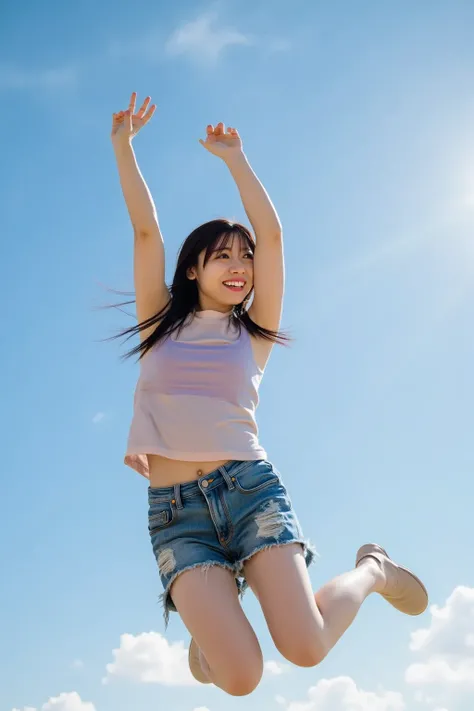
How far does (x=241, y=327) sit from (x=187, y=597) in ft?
5.97

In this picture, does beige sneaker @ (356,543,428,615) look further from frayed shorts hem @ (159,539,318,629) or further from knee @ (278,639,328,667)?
knee @ (278,639,328,667)

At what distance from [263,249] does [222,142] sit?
0.97 metres

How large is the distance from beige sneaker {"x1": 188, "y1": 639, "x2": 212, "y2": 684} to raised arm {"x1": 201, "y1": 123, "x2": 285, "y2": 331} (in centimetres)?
219

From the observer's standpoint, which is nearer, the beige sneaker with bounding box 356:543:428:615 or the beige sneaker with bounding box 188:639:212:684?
the beige sneaker with bounding box 188:639:212:684

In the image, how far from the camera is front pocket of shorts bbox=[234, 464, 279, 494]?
15.2 ft

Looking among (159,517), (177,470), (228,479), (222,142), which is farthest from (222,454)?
(222,142)

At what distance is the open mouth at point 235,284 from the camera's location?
5.45 meters

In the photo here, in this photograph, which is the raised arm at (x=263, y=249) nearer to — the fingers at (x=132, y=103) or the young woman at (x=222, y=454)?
the young woman at (x=222, y=454)

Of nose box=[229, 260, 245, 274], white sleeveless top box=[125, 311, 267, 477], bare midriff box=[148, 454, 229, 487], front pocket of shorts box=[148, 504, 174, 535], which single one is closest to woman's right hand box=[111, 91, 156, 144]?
nose box=[229, 260, 245, 274]

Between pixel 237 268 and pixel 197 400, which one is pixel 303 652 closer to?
pixel 197 400

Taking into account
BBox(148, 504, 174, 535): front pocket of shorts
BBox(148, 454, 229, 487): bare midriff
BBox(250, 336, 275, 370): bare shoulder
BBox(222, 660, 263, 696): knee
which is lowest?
BBox(222, 660, 263, 696): knee

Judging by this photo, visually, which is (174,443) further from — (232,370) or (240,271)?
(240,271)

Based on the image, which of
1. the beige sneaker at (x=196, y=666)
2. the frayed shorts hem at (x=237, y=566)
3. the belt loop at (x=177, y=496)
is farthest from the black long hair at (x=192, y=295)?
the beige sneaker at (x=196, y=666)

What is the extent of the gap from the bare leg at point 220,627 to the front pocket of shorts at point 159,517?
1.09 feet
